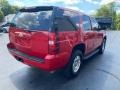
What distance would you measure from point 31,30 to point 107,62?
3713mm

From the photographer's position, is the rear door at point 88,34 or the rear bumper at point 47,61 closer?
the rear bumper at point 47,61

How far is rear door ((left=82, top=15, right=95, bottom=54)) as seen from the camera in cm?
656

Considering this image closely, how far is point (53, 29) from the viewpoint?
4.97 meters

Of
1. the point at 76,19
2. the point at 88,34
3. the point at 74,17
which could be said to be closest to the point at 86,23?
the point at 88,34

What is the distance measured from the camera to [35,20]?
533 cm

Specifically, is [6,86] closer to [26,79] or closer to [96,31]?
[26,79]

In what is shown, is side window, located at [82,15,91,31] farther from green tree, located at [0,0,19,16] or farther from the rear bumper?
green tree, located at [0,0,19,16]

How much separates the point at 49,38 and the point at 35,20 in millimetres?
686

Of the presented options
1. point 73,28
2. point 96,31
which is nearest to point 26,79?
point 73,28

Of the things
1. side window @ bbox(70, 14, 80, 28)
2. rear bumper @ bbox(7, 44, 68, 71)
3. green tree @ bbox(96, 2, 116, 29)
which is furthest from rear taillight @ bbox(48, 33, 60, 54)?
green tree @ bbox(96, 2, 116, 29)

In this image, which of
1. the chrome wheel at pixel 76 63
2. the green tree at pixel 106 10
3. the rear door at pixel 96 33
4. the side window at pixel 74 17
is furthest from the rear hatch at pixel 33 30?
the green tree at pixel 106 10

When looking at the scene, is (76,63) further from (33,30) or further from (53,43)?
(33,30)

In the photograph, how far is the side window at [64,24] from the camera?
5195 millimetres

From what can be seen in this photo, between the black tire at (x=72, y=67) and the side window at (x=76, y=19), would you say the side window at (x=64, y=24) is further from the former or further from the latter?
the black tire at (x=72, y=67)
